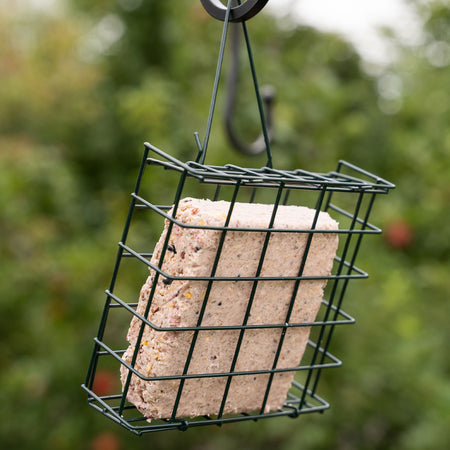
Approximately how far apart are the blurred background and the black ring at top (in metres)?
2.01

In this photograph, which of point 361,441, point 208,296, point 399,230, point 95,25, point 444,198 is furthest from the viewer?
point 95,25

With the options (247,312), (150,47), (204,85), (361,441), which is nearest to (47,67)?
(150,47)

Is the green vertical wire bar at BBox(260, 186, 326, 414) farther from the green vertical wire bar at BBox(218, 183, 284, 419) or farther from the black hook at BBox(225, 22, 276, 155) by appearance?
the black hook at BBox(225, 22, 276, 155)

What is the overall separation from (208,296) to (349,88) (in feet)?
9.62

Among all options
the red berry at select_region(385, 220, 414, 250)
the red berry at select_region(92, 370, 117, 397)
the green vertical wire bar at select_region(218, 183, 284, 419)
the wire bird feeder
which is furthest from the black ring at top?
the red berry at select_region(92, 370, 117, 397)

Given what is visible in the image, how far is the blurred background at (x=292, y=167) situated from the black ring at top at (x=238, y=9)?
79.0 inches

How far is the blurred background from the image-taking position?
3080mm

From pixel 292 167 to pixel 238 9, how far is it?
91.1 inches

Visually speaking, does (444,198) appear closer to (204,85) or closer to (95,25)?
(204,85)

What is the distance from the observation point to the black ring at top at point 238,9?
3.02ft

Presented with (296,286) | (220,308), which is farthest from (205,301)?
(296,286)

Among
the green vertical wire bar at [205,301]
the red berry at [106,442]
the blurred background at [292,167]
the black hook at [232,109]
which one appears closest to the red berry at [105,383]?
the blurred background at [292,167]

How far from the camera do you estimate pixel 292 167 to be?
3.25m

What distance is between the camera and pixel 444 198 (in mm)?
3045
